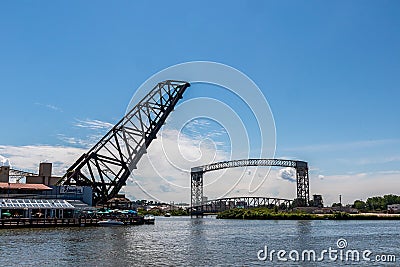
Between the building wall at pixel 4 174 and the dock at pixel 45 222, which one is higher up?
the building wall at pixel 4 174

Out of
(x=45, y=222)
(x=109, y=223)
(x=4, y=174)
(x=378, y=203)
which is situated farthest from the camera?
(x=378, y=203)

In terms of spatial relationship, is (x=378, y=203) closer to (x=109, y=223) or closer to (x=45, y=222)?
(x=109, y=223)

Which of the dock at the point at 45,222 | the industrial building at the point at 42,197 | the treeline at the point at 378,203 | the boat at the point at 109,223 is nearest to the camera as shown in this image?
the dock at the point at 45,222

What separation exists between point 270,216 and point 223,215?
2026 centimetres

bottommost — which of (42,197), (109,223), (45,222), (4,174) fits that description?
(109,223)

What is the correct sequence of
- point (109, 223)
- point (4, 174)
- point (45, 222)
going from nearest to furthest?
point (45, 222)
point (109, 223)
point (4, 174)

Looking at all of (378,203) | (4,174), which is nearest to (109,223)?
(4,174)

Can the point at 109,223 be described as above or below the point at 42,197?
below

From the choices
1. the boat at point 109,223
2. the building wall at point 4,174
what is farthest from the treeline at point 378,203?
the building wall at point 4,174

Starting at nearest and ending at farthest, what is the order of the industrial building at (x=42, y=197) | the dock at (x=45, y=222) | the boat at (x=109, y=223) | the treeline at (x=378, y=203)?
1. the dock at (x=45, y=222)
2. the industrial building at (x=42, y=197)
3. the boat at (x=109, y=223)
4. the treeline at (x=378, y=203)

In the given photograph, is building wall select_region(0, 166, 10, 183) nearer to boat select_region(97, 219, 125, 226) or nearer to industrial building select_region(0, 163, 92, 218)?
industrial building select_region(0, 163, 92, 218)

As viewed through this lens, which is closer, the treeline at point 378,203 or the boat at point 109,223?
the boat at point 109,223

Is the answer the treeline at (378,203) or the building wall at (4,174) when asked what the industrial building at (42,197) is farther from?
the treeline at (378,203)

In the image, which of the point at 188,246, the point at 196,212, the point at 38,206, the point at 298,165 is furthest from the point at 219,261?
the point at 196,212
